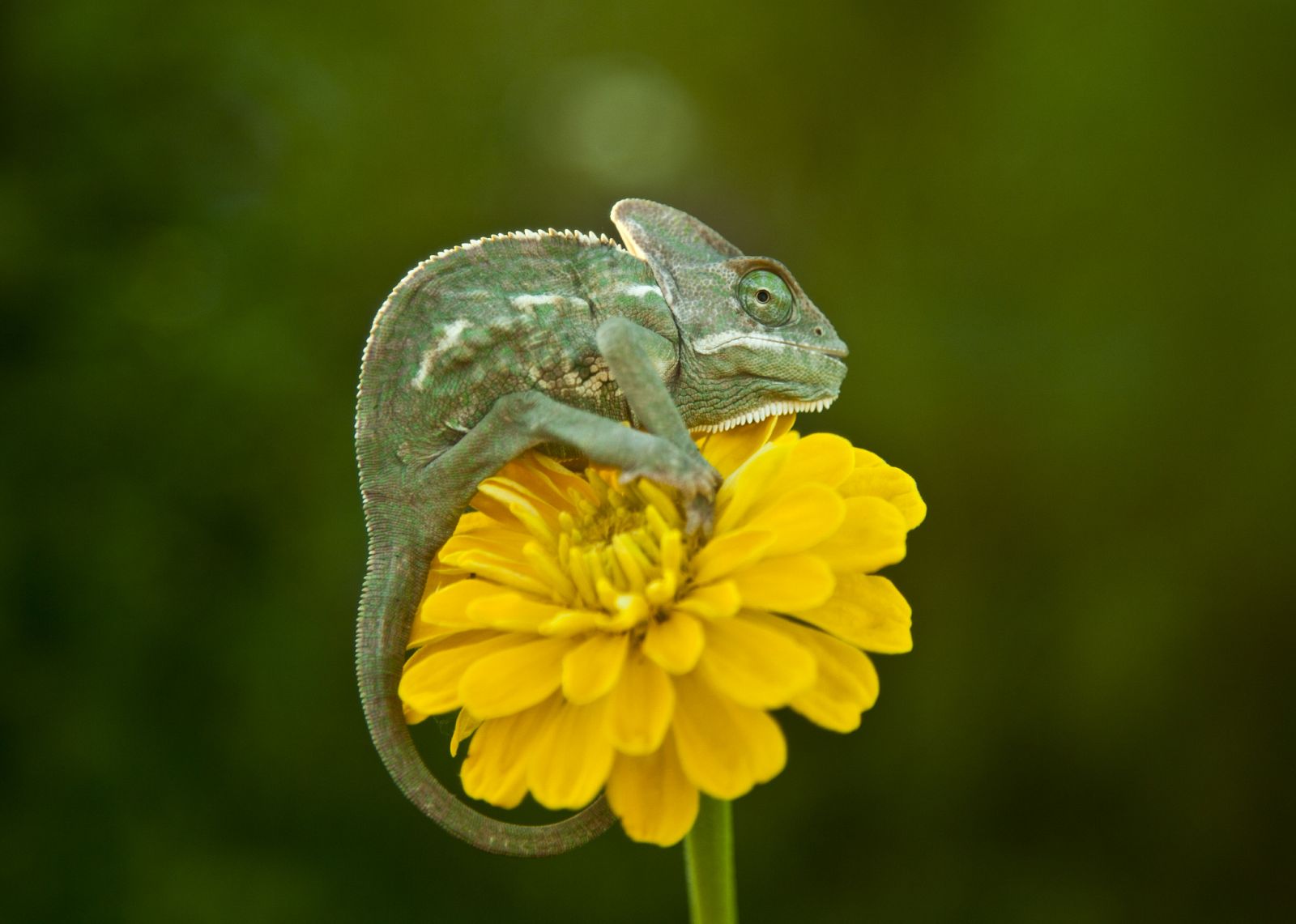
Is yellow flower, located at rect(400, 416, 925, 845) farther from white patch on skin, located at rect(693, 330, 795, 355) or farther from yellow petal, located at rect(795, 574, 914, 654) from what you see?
white patch on skin, located at rect(693, 330, 795, 355)

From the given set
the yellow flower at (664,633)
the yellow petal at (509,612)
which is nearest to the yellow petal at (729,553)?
the yellow flower at (664,633)

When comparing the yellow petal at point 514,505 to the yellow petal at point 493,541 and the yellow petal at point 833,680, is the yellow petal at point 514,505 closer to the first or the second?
the yellow petal at point 493,541

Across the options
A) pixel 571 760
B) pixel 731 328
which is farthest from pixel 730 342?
pixel 571 760

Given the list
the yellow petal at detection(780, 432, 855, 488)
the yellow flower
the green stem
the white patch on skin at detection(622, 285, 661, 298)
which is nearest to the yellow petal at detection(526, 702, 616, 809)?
the yellow flower

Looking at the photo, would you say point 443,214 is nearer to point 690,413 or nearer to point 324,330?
point 324,330

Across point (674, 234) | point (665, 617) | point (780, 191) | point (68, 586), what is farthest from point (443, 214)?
point (665, 617)

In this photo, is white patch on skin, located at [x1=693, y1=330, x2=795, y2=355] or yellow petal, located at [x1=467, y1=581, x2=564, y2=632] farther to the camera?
white patch on skin, located at [x1=693, y1=330, x2=795, y2=355]
